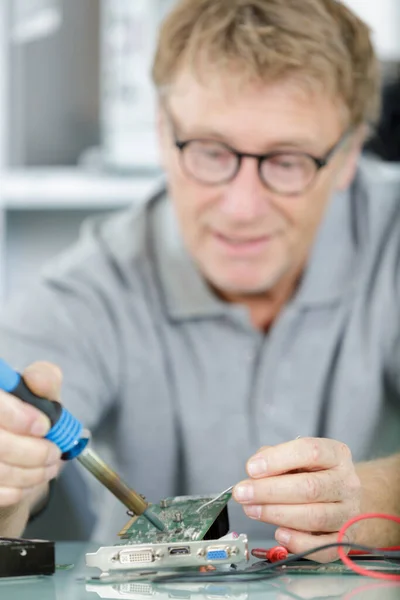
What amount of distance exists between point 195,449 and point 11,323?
297 millimetres

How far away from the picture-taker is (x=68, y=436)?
2.06 ft

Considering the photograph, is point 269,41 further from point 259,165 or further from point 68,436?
point 68,436

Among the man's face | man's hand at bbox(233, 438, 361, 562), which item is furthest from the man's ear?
man's hand at bbox(233, 438, 361, 562)

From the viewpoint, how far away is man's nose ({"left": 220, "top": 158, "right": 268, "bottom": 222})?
1.07 metres

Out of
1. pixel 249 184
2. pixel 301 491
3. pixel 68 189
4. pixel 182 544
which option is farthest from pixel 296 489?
pixel 68 189

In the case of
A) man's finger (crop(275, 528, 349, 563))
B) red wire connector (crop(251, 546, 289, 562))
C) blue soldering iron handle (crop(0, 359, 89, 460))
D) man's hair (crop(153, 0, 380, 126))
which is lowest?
red wire connector (crop(251, 546, 289, 562))

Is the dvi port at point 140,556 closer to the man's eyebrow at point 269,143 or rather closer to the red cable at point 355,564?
the red cable at point 355,564

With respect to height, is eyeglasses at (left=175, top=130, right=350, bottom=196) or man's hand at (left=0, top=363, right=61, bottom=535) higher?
eyeglasses at (left=175, top=130, right=350, bottom=196)

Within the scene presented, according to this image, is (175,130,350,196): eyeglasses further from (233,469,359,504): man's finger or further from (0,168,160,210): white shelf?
(233,469,359,504): man's finger

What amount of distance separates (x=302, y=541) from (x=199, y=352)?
1.90ft

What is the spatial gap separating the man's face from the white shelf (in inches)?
11.3

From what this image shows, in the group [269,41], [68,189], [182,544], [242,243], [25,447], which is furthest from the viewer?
[68,189]

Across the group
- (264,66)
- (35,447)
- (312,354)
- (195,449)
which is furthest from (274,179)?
(35,447)

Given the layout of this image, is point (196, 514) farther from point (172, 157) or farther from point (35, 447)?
point (172, 157)
